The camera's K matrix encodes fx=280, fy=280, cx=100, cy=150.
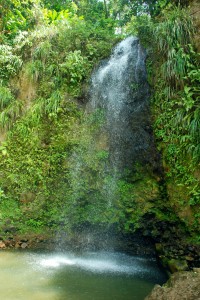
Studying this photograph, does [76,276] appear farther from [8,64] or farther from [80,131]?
[8,64]

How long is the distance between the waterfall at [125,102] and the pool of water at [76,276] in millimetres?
2297

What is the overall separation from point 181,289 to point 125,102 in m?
5.13

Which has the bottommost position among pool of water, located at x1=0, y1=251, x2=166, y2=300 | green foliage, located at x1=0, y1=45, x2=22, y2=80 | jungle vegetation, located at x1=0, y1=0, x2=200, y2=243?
pool of water, located at x1=0, y1=251, x2=166, y2=300

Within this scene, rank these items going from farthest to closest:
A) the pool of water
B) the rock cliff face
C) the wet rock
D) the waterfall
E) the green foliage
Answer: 1. the green foliage
2. the waterfall
3. the wet rock
4. the pool of water
5. the rock cliff face

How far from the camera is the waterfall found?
A: 7.05m

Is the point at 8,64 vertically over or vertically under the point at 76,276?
over

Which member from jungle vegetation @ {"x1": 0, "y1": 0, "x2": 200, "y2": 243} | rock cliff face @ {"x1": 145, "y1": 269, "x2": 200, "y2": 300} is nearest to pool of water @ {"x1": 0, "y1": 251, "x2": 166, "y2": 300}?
jungle vegetation @ {"x1": 0, "y1": 0, "x2": 200, "y2": 243}

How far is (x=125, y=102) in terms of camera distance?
757 centimetres

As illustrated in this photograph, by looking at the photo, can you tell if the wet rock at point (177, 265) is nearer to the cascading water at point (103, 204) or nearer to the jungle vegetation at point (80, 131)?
the cascading water at point (103, 204)

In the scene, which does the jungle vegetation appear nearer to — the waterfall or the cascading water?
the cascading water

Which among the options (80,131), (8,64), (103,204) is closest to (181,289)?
(103,204)

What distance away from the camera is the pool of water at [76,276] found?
435 centimetres

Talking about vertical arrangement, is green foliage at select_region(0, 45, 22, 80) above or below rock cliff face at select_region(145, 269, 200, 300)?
above

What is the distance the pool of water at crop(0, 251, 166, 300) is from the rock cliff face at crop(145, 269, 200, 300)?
41.9 inches
